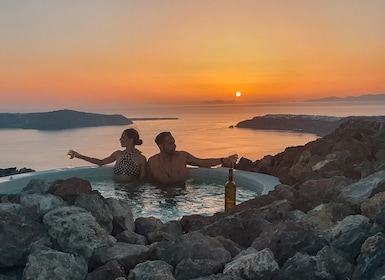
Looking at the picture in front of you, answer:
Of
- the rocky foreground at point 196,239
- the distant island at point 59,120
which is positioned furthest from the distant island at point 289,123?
the rocky foreground at point 196,239

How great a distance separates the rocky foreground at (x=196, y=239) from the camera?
1898 millimetres

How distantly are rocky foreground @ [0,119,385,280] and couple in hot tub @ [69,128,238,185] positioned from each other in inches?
112

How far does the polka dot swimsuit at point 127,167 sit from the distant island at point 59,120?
16869 millimetres

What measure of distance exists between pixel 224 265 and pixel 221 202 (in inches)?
107

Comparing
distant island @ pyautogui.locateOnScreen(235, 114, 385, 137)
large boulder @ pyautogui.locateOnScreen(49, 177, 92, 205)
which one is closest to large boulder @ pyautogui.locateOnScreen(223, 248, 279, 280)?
large boulder @ pyautogui.locateOnScreen(49, 177, 92, 205)

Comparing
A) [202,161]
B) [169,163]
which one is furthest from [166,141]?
[202,161]

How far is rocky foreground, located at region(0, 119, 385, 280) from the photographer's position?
1.90 metres

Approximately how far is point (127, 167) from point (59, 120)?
18.5m

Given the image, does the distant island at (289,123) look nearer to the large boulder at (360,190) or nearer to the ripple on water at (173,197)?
the ripple on water at (173,197)

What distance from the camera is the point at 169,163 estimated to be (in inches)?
232

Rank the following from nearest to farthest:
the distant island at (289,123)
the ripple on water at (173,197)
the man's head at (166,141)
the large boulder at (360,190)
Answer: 1. the large boulder at (360,190)
2. the ripple on water at (173,197)
3. the man's head at (166,141)
4. the distant island at (289,123)

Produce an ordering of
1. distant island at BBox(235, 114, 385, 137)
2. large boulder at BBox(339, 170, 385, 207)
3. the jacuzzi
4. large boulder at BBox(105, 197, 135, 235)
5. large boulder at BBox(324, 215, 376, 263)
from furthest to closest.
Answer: distant island at BBox(235, 114, 385, 137)
the jacuzzi
large boulder at BBox(105, 197, 135, 235)
large boulder at BBox(339, 170, 385, 207)
large boulder at BBox(324, 215, 376, 263)

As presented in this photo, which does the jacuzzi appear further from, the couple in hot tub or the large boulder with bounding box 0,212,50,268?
the large boulder with bounding box 0,212,50,268

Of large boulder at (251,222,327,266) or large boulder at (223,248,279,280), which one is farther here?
large boulder at (251,222,327,266)
